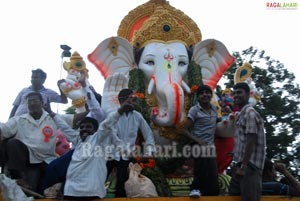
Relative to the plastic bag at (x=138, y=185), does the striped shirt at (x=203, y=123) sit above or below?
above

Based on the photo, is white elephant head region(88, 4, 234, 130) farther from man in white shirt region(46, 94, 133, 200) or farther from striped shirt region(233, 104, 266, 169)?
striped shirt region(233, 104, 266, 169)

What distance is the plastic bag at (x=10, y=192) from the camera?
5367mm

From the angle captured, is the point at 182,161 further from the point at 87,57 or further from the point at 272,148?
the point at 272,148

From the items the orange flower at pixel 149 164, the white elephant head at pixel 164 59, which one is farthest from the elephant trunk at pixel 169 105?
the orange flower at pixel 149 164

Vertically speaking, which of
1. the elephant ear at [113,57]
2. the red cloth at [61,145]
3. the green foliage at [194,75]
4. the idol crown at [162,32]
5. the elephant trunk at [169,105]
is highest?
the idol crown at [162,32]

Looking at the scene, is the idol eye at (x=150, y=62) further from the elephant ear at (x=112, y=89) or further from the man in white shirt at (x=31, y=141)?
the man in white shirt at (x=31, y=141)

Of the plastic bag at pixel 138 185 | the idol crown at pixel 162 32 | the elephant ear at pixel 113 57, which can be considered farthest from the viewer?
the elephant ear at pixel 113 57

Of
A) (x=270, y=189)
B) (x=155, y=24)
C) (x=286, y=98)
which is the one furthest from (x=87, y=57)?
(x=286, y=98)

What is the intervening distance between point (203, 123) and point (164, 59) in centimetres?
125

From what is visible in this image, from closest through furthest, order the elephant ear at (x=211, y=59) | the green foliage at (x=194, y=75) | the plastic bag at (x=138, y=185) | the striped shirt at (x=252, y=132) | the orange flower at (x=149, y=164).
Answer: the striped shirt at (x=252, y=132) < the plastic bag at (x=138, y=185) < the orange flower at (x=149, y=164) < the green foliage at (x=194, y=75) < the elephant ear at (x=211, y=59)

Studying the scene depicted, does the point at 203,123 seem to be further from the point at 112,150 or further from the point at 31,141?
the point at 31,141

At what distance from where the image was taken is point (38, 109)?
6027 millimetres

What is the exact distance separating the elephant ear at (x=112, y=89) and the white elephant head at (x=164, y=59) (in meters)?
0.03

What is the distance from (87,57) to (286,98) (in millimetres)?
7016
